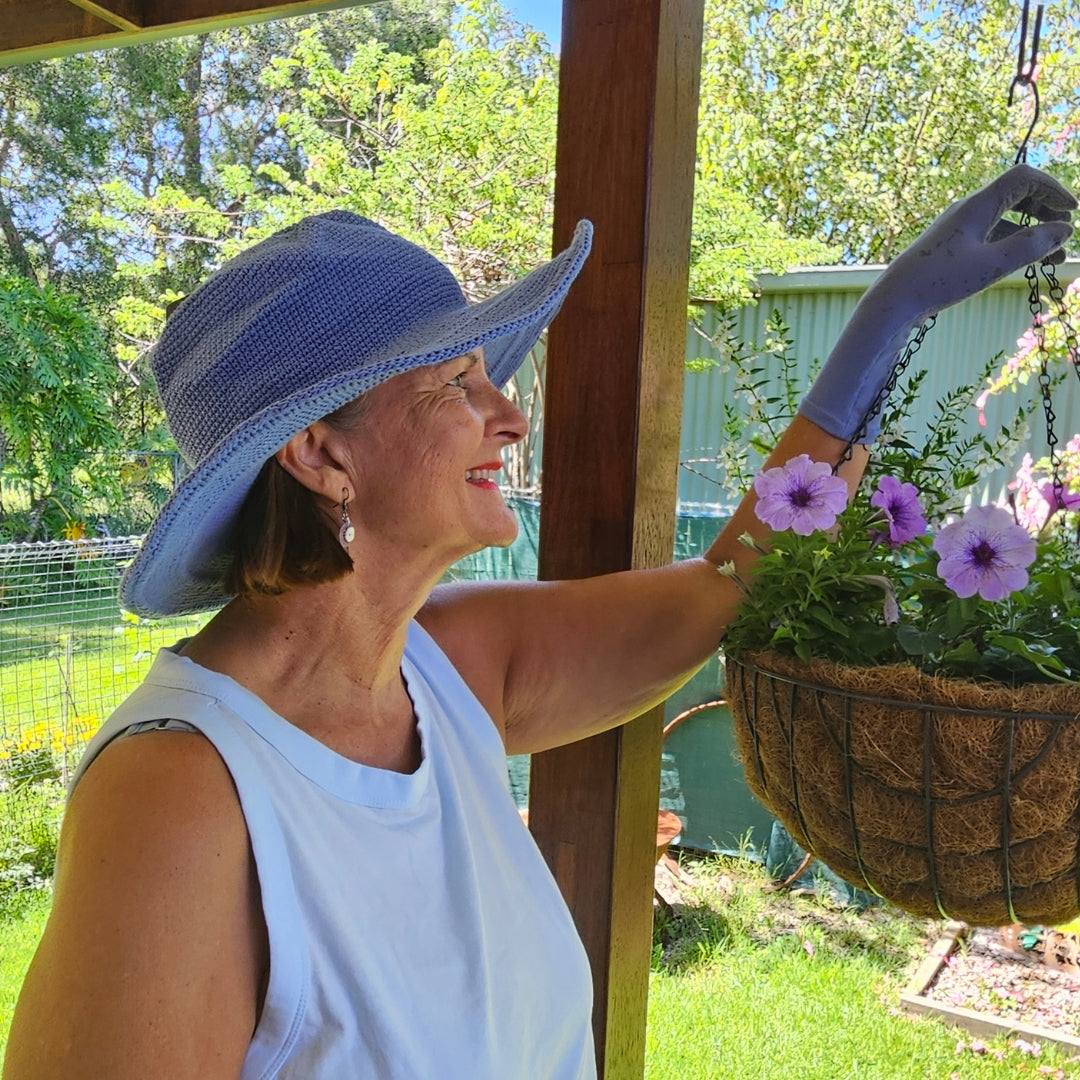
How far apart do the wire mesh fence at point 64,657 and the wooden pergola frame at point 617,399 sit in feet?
9.42

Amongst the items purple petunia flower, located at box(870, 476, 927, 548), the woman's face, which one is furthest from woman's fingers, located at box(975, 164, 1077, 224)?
the woman's face

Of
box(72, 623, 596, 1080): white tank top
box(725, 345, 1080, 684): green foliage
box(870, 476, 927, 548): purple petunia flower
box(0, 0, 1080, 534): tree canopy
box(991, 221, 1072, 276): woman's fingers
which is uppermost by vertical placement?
box(0, 0, 1080, 534): tree canopy

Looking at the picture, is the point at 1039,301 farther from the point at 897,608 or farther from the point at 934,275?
the point at 897,608

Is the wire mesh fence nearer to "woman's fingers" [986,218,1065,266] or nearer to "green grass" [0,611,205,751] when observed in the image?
"green grass" [0,611,205,751]

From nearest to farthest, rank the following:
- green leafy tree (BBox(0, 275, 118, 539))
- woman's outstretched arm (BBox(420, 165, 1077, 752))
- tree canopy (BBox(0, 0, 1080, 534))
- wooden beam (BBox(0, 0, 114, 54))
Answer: woman's outstretched arm (BBox(420, 165, 1077, 752)) → wooden beam (BBox(0, 0, 114, 54)) → tree canopy (BBox(0, 0, 1080, 534)) → green leafy tree (BBox(0, 275, 118, 539))

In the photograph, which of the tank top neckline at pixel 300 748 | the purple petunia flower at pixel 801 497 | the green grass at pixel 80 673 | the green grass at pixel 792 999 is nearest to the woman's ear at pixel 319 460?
the tank top neckline at pixel 300 748

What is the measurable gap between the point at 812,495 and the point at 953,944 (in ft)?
9.88

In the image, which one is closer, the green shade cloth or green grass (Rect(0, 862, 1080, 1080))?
green grass (Rect(0, 862, 1080, 1080))

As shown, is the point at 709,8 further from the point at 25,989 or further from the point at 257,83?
the point at 25,989

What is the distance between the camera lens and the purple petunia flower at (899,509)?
1.03m

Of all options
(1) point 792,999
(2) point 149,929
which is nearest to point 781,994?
(1) point 792,999

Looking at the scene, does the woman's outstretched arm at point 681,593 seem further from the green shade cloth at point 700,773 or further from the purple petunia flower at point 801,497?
the green shade cloth at point 700,773

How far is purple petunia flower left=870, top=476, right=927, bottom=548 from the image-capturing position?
1029 millimetres

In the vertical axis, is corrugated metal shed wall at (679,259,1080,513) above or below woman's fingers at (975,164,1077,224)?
above
